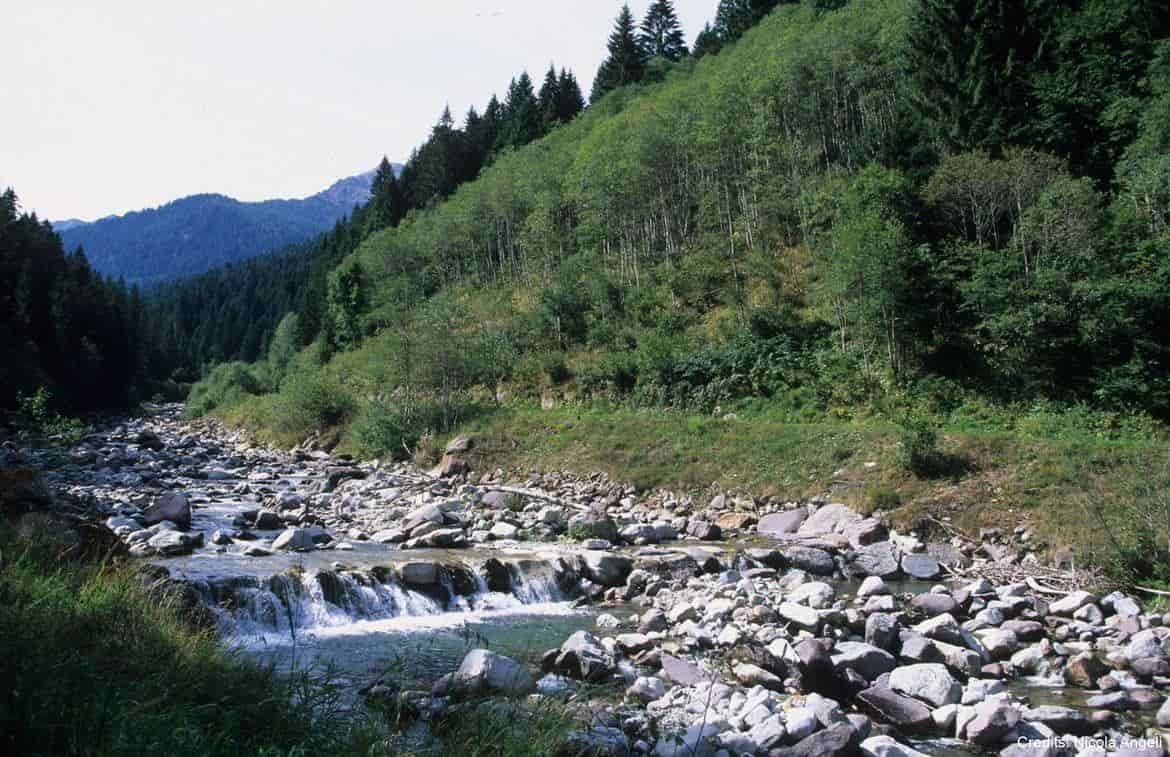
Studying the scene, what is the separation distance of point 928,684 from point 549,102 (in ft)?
262

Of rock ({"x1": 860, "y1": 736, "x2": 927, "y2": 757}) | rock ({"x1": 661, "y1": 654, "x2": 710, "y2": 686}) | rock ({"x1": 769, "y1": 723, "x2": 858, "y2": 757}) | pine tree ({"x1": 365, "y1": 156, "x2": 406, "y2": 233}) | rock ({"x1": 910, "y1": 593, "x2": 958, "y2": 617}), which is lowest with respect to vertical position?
rock ({"x1": 910, "y1": 593, "x2": 958, "y2": 617})

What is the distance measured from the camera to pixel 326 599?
38.1 ft

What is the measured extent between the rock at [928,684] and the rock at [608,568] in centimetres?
607

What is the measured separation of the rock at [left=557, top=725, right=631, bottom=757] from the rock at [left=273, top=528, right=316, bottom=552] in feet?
35.3

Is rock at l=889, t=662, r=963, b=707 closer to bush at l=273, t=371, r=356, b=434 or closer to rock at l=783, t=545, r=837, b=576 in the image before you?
rock at l=783, t=545, r=837, b=576

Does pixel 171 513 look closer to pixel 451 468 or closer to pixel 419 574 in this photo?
pixel 419 574

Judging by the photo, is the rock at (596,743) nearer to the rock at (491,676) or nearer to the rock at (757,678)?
the rock at (491,676)

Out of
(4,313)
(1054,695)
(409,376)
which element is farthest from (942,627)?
(4,313)

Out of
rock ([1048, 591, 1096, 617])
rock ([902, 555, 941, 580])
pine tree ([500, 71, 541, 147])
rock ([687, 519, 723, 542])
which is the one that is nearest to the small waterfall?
rock ([687, 519, 723, 542])

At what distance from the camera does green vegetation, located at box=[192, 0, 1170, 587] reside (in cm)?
1925

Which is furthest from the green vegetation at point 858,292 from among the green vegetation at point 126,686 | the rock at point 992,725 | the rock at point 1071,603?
the green vegetation at point 126,686

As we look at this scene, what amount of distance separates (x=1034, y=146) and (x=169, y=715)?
33993mm

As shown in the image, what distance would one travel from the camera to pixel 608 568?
13.6 m

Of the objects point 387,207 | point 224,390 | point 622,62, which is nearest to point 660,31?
point 622,62
